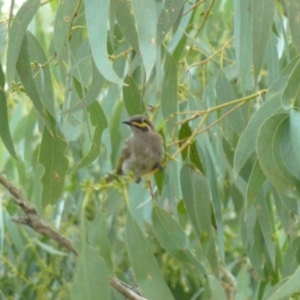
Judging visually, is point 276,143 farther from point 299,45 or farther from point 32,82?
point 32,82

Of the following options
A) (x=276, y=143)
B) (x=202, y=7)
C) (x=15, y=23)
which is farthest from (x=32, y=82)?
(x=202, y=7)

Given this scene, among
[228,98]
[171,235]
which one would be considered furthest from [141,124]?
[171,235]

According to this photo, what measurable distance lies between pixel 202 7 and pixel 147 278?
1.62 meters

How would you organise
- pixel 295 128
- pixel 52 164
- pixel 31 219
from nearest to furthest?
pixel 295 128, pixel 31 219, pixel 52 164

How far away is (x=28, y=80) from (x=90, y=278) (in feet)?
1.65

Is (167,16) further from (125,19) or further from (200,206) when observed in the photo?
(200,206)

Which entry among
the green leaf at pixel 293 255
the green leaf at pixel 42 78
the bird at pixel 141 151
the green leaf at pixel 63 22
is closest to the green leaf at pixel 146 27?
the green leaf at pixel 63 22

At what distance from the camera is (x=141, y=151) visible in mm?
2549

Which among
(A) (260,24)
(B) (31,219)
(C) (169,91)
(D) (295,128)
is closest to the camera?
(D) (295,128)

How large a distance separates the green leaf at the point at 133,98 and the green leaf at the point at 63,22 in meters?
0.49

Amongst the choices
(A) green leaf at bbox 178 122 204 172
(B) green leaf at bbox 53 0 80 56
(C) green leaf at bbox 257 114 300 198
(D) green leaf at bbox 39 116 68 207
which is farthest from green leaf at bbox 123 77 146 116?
(C) green leaf at bbox 257 114 300 198

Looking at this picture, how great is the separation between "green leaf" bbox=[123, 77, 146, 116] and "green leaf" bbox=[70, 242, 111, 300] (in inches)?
27.0

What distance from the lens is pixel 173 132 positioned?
242 centimetres

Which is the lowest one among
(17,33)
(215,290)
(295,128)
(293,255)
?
(293,255)
